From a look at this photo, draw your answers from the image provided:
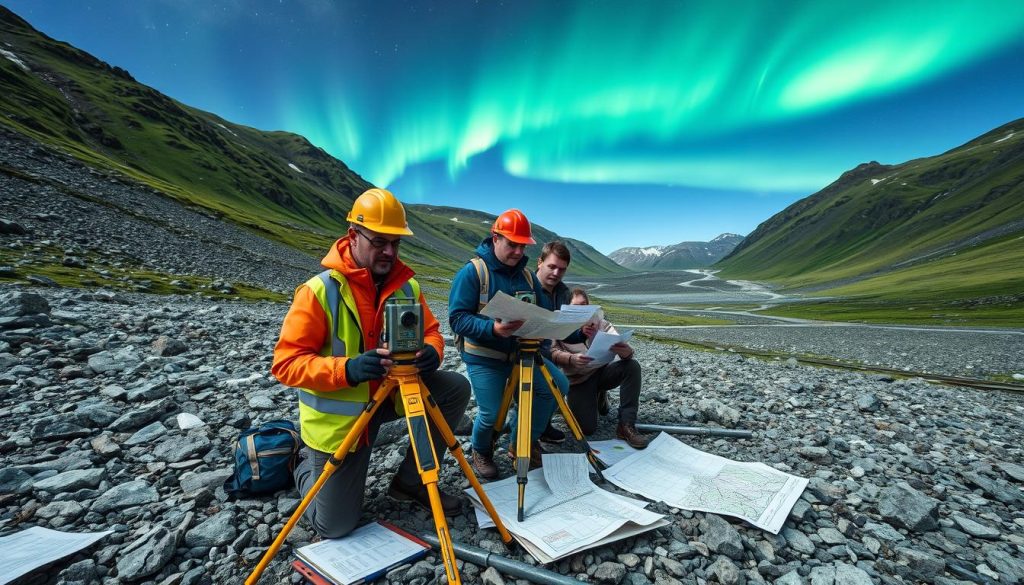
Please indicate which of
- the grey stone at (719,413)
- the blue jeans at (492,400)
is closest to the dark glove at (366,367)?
the blue jeans at (492,400)

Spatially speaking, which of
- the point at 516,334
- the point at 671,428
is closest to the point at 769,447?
the point at 671,428

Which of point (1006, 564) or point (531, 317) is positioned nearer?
point (1006, 564)

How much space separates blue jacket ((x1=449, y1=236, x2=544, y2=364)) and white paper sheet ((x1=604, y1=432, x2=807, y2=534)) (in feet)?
6.99

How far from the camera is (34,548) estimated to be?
9.99 ft

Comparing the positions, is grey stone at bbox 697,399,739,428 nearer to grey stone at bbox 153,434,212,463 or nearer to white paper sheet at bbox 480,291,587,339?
white paper sheet at bbox 480,291,587,339

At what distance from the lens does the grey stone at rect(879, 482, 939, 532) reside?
3.76 meters

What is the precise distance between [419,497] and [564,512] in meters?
1.50

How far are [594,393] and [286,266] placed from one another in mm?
37339

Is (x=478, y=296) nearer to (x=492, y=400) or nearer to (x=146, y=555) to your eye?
(x=492, y=400)

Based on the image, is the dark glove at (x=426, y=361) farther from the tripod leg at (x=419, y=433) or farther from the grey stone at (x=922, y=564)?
the grey stone at (x=922, y=564)

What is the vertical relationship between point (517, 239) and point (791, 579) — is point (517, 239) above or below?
above

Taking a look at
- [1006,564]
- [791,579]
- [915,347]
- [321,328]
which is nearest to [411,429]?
[321,328]

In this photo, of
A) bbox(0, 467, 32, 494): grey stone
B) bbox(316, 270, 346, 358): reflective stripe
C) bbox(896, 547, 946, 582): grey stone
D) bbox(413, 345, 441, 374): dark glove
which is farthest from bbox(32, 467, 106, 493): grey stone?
bbox(896, 547, 946, 582): grey stone

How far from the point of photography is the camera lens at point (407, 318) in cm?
324
